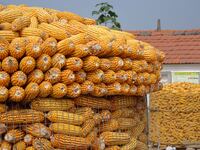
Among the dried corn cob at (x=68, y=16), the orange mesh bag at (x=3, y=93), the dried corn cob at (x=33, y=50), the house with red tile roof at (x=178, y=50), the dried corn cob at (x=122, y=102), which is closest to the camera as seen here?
the orange mesh bag at (x=3, y=93)

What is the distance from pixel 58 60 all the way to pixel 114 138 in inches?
54.5

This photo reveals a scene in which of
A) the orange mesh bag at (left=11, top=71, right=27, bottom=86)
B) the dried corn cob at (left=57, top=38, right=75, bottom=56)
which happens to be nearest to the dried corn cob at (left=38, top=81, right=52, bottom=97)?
the orange mesh bag at (left=11, top=71, right=27, bottom=86)

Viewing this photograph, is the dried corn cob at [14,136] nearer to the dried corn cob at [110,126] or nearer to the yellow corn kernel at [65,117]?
the yellow corn kernel at [65,117]

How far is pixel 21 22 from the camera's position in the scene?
7242mm

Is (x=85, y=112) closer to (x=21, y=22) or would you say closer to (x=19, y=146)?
(x=19, y=146)

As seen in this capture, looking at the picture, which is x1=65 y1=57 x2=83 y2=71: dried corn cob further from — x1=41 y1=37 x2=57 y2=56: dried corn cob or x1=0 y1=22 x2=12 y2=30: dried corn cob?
x1=0 y1=22 x2=12 y2=30: dried corn cob

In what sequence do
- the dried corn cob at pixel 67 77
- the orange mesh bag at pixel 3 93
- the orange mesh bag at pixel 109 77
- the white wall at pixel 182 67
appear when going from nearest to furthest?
the orange mesh bag at pixel 3 93, the dried corn cob at pixel 67 77, the orange mesh bag at pixel 109 77, the white wall at pixel 182 67

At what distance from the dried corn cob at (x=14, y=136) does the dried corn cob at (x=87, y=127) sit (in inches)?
29.9

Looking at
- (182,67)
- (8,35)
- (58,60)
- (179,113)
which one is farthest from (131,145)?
(182,67)

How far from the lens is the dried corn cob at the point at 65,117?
709 centimetres

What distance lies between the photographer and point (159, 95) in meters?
16.8

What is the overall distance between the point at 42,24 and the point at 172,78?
14125mm

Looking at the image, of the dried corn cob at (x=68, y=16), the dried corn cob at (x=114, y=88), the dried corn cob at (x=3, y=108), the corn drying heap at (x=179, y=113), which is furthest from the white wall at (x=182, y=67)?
the dried corn cob at (x=3, y=108)

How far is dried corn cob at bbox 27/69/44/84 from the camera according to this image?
273 inches
